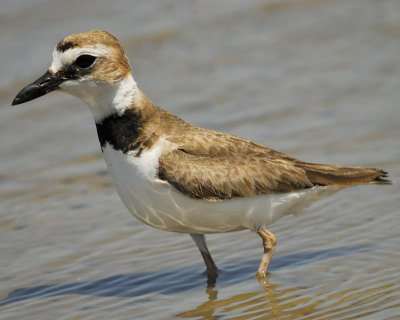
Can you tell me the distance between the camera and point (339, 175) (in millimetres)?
7203

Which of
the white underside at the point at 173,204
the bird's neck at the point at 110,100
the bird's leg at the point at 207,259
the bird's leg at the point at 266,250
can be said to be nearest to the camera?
the white underside at the point at 173,204

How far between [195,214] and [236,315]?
91cm

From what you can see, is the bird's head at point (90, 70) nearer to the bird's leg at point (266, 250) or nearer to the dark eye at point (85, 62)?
the dark eye at point (85, 62)

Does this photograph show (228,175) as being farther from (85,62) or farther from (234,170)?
(85,62)

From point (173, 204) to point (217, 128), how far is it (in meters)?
3.78

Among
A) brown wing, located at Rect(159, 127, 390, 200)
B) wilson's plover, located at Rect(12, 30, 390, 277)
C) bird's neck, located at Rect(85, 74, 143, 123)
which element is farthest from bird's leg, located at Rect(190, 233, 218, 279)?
bird's neck, located at Rect(85, 74, 143, 123)

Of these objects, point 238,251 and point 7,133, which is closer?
point 238,251

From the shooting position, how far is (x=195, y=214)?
22.0 ft

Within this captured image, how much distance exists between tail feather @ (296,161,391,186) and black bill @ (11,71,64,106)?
7.25ft

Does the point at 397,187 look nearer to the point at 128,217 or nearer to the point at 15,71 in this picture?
the point at 128,217

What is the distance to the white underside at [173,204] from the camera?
21.5 feet

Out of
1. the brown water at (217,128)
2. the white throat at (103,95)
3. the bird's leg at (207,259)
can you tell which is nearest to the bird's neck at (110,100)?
the white throat at (103,95)

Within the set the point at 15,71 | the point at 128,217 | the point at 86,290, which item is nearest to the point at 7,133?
the point at 15,71

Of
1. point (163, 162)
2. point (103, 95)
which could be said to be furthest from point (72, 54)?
point (163, 162)
